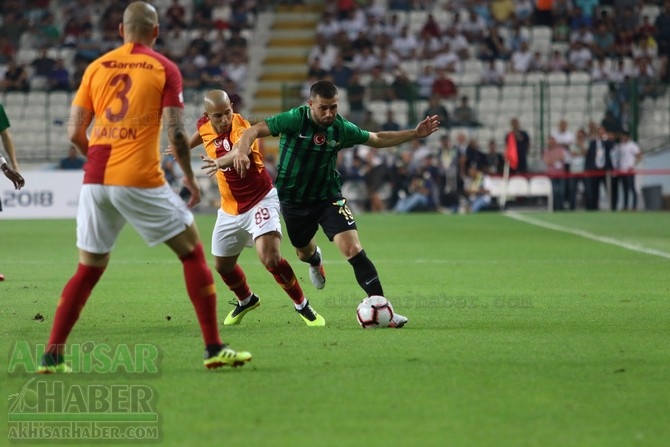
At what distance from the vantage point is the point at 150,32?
7164 mm

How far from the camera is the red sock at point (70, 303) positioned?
23.3 feet

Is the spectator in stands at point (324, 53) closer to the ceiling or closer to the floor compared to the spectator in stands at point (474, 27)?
closer to the floor

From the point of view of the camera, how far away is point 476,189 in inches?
1200

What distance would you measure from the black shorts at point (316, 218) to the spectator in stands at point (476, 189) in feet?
66.9

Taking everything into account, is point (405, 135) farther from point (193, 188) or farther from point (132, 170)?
point (132, 170)

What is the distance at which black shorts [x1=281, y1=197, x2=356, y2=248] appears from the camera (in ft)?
32.0

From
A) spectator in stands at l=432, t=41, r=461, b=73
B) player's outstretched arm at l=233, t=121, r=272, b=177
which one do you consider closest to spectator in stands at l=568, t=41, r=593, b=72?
spectator in stands at l=432, t=41, r=461, b=73

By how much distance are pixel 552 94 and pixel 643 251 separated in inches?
632

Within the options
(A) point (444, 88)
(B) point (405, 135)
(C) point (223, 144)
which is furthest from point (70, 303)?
(A) point (444, 88)

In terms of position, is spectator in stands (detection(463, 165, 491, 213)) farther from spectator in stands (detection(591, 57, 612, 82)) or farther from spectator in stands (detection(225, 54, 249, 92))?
spectator in stands (detection(225, 54, 249, 92))

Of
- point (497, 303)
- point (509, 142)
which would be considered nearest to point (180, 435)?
point (497, 303)

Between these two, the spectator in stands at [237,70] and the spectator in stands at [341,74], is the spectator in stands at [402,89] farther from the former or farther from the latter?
the spectator in stands at [237,70]

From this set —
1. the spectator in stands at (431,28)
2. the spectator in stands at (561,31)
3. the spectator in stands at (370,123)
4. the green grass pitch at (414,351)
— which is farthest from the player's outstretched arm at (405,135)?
the spectator in stands at (561,31)

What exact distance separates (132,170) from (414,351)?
2.25 m
